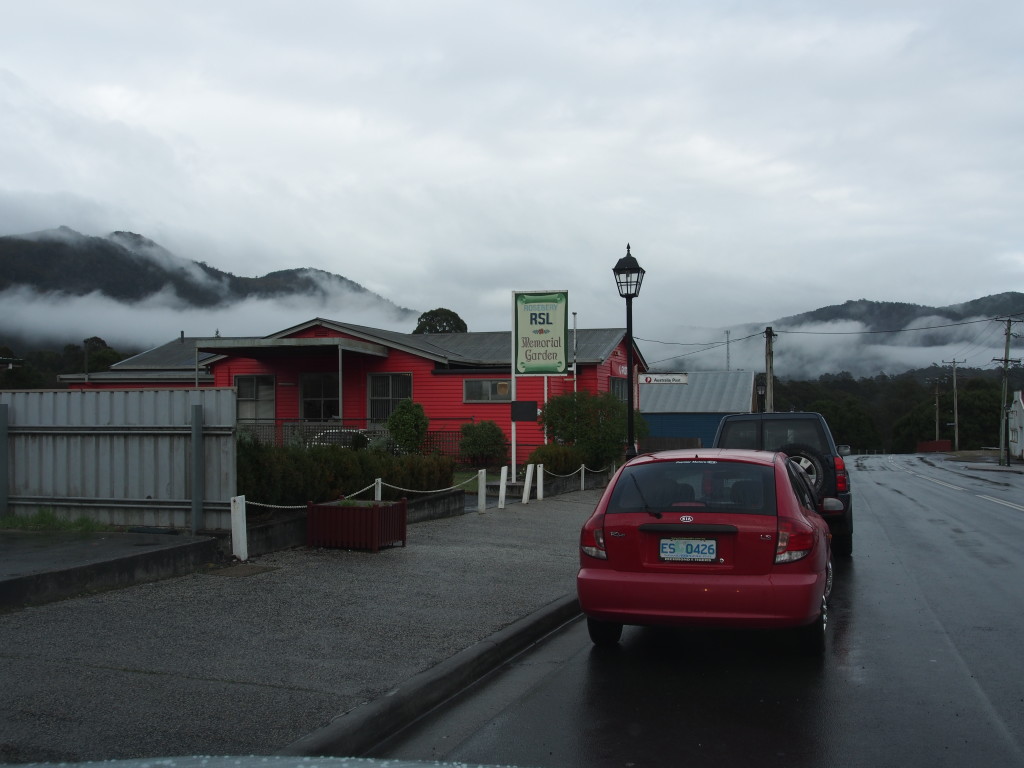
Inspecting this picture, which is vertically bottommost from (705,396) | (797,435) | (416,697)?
(416,697)

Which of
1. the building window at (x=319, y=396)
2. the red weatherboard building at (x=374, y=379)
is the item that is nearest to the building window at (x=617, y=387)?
the red weatherboard building at (x=374, y=379)

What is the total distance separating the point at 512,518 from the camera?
16.5m

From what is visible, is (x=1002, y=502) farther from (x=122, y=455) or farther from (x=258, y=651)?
(x=258, y=651)

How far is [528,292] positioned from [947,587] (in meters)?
15.2

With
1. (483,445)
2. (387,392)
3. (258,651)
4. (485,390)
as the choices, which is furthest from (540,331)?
(258,651)

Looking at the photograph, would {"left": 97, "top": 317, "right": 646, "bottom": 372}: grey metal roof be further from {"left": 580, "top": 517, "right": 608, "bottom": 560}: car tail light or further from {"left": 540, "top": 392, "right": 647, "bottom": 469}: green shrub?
{"left": 580, "top": 517, "right": 608, "bottom": 560}: car tail light

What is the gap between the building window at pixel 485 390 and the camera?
32531 millimetres

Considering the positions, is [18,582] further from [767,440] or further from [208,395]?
[767,440]

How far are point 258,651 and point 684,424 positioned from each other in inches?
2197

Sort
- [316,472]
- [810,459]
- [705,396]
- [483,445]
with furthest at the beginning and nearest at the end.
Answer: [705,396] < [483,445] < [810,459] < [316,472]

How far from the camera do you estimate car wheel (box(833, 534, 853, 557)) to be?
12.9 m

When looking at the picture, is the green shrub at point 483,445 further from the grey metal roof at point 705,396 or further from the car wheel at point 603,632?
the grey metal roof at point 705,396

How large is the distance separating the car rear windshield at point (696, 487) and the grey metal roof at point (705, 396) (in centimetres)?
5327

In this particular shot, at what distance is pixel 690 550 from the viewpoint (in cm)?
668
